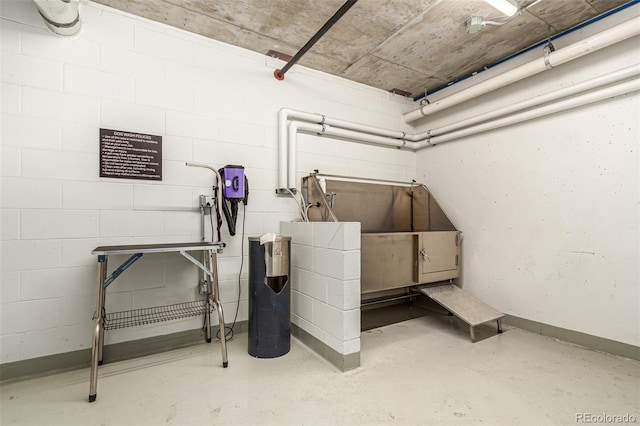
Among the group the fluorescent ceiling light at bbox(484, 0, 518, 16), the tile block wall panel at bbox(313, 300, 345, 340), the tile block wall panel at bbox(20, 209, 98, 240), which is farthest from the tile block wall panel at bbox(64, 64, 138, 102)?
the fluorescent ceiling light at bbox(484, 0, 518, 16)

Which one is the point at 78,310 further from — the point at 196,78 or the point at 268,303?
the point at 196,78

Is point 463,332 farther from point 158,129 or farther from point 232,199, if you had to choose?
point 158,129

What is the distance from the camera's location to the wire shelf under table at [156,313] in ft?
7.30

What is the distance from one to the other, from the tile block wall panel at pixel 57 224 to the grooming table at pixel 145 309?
0.32 metres

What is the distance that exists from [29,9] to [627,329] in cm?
495

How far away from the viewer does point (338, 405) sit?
1693 mm

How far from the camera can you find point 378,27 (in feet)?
8.23

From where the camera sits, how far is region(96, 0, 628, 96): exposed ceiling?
225 cm

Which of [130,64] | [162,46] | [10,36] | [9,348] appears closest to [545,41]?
[162,46]

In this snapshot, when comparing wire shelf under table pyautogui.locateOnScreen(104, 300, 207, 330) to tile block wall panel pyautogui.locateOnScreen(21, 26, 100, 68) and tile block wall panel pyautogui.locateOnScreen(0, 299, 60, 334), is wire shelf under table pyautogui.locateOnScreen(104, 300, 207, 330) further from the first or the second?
tile block wall panel pyautogui.locateOnScreen(21, 26, 100, 68)

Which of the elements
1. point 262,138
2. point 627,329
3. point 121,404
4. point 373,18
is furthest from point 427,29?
point 121,404

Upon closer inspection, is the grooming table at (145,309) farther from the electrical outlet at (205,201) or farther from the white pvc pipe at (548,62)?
the white pvc pipe at (548,62)

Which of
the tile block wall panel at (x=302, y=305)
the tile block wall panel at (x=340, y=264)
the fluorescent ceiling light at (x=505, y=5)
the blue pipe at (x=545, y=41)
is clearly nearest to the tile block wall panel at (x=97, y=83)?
the tile block wall panel at (x=340, y=264)

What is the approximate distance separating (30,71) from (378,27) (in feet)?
8.59
